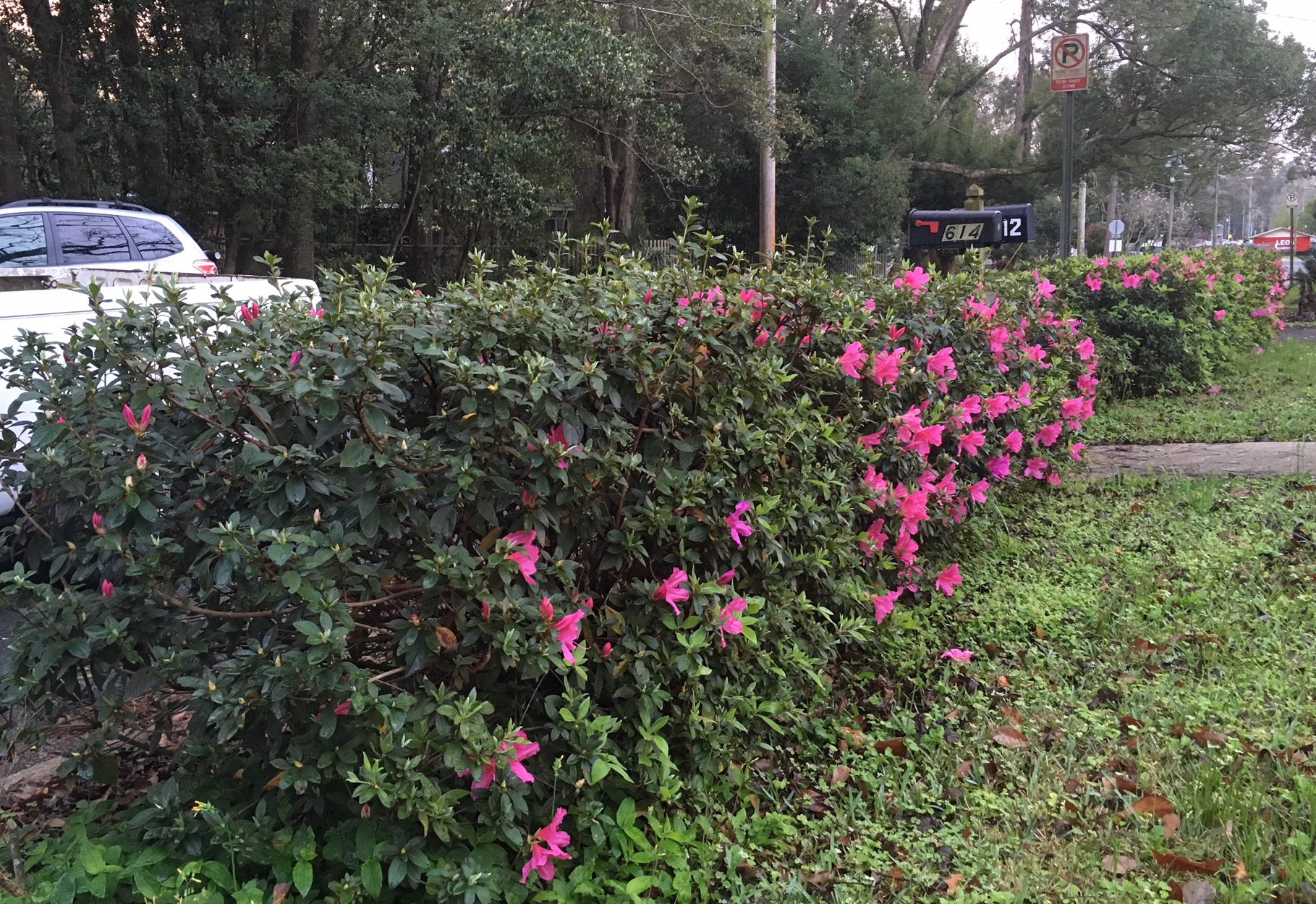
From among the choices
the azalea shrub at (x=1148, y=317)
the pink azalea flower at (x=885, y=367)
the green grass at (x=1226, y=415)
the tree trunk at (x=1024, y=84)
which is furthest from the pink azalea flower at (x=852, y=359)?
the tree trunk at (x=1024, y=84)

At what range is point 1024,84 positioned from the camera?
1452 inches

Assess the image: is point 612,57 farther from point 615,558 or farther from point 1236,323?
Result: point 615,558

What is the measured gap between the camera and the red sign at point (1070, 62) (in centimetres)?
1035

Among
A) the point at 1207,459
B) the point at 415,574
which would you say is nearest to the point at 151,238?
the point at 415,574

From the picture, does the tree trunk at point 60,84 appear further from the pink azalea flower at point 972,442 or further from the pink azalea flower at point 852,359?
the pink azalea flower at point 852,359

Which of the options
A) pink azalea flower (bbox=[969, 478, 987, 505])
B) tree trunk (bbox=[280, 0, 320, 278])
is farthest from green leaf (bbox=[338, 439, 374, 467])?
tree trunk (bbox=[280, 0, 320, 278])

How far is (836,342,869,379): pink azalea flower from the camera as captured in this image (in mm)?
3443

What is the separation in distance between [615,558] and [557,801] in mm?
601

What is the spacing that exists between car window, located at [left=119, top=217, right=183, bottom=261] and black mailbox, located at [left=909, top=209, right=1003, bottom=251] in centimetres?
627

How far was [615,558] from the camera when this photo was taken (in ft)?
8.78

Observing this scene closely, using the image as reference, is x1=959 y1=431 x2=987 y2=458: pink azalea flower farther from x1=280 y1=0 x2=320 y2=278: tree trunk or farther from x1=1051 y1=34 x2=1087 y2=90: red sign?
x1=280 y1=0 x2=320 y2=278: tree trunk

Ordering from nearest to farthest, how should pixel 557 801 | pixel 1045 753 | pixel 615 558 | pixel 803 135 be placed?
pixel 557 801
pixel 615 558
pixel 1045 753
pixel 803 135

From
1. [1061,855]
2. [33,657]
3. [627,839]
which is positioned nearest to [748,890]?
[627,839]

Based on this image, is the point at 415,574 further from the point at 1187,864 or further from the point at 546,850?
the point at 1187,864
